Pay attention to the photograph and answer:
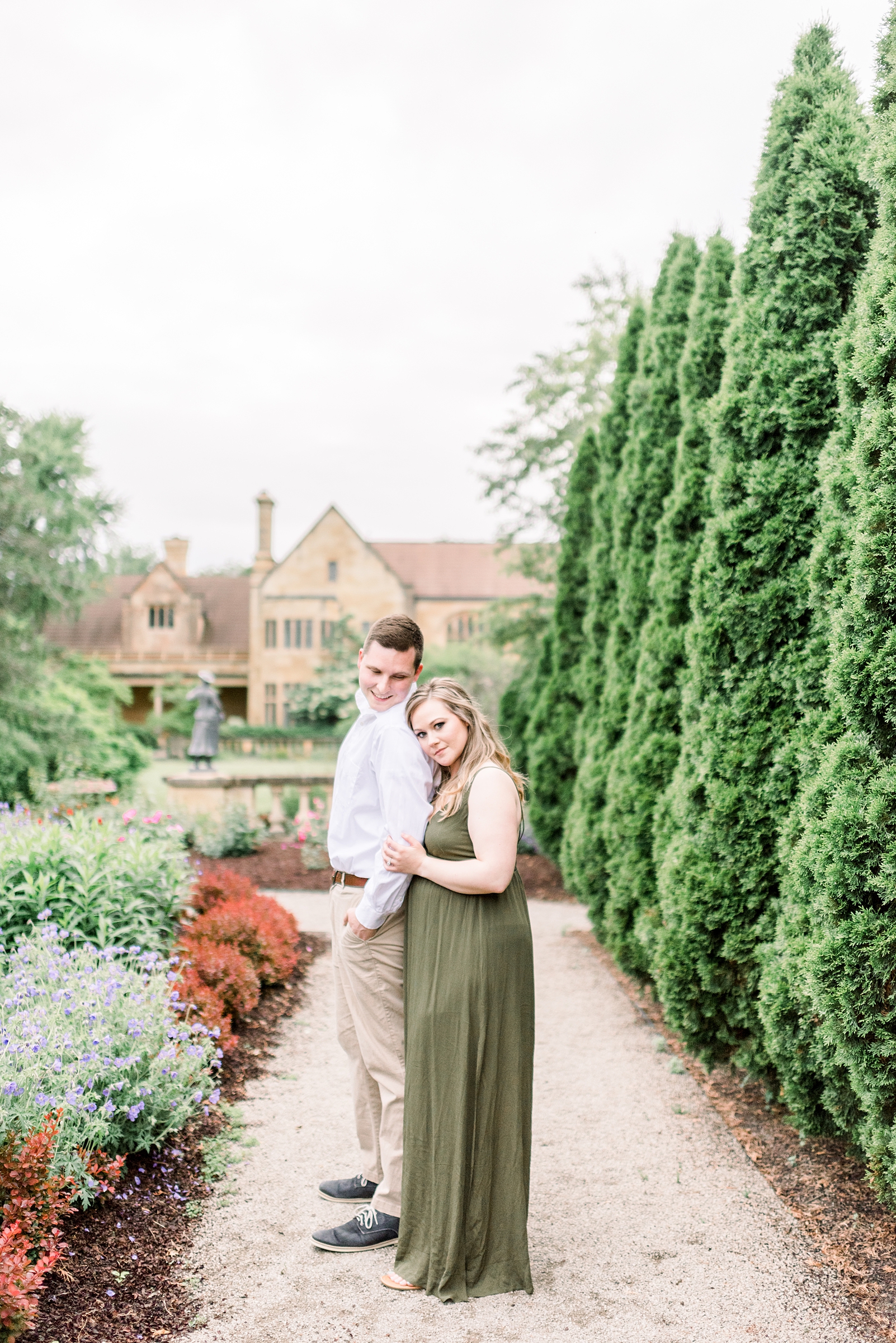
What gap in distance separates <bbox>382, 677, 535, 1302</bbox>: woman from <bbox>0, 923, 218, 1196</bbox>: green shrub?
1240mm

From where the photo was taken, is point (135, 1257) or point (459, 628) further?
point (459, 628)

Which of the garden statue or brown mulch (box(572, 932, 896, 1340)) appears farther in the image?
the garden statue

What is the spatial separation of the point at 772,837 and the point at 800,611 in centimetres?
111

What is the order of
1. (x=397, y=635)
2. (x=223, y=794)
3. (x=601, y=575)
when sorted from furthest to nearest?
(x=223, y=794) → (x=601, y=575) → (x=397, y=635)

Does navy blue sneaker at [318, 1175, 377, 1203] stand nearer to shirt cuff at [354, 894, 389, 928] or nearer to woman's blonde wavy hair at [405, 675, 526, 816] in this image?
shirt cuff at [354, 894, 389, 928]

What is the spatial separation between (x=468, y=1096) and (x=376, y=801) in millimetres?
984

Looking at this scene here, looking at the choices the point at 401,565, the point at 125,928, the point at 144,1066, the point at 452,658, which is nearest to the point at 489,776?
the point at 144,1066

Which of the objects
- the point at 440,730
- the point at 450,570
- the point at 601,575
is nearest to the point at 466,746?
the point at 440,730

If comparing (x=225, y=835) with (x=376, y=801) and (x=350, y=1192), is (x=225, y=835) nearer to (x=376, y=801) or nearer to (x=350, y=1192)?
(x=350, y=1192)

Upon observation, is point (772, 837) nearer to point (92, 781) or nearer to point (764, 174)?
point (764, 174)

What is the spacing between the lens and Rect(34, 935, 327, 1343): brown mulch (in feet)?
9.18

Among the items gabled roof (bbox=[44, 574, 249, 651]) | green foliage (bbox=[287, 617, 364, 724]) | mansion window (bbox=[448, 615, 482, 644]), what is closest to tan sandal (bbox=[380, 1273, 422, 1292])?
green foliage (bbox=[287, 617, 364, 724])

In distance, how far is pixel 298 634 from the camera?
42250 mm

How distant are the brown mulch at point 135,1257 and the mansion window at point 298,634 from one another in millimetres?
38288
